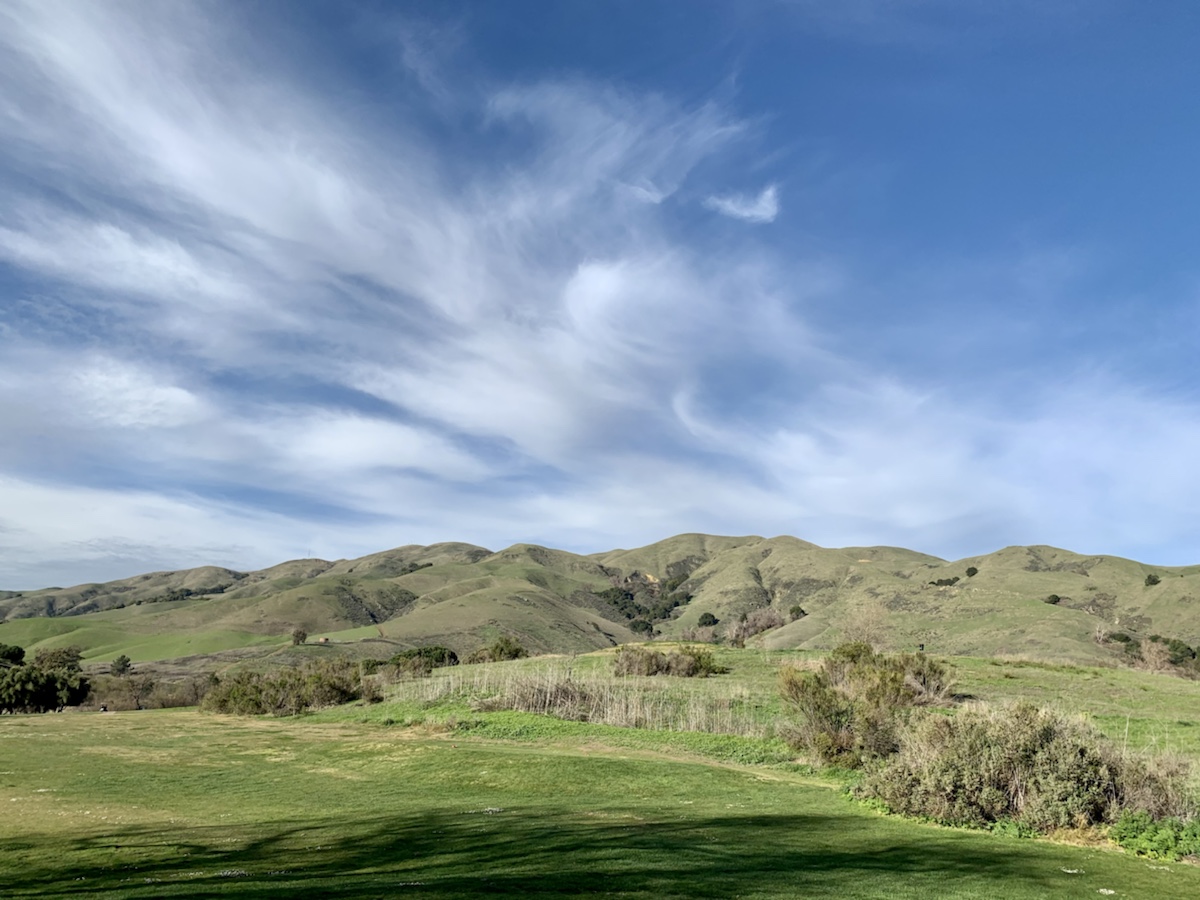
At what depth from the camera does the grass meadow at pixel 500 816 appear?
28.0 feet

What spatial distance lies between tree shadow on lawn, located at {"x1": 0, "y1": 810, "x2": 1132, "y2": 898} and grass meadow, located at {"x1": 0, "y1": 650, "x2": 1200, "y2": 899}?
57mm

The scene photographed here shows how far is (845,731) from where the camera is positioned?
2131 cm

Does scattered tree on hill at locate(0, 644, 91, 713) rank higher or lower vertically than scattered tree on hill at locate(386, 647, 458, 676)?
lower

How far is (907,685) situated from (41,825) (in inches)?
1073

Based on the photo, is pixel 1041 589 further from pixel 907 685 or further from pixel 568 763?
pixel 568 763

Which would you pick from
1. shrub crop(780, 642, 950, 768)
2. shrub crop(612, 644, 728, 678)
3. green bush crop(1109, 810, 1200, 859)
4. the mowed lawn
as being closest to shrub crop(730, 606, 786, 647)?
shrub crop(612, 644, 728, 678)

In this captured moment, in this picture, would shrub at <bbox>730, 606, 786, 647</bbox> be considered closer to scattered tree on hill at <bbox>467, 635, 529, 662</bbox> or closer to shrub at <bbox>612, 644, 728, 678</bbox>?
scattered tree on hill at <bbox>467, 635, 529, 662</bbox>

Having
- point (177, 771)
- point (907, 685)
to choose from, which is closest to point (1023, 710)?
point (907, 685)

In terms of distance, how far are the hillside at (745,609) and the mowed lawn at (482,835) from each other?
54686 mm

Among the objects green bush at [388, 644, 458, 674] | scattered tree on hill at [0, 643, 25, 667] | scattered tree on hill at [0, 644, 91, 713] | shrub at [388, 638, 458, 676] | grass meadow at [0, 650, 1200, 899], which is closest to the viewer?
grass meadow at [0, 650, 1200, 899]

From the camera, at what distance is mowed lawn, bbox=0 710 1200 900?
830 centimetres

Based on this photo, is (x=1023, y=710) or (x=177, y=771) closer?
(x=1023, y=710)

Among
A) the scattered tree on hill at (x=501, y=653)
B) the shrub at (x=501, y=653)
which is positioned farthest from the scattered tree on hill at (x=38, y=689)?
the scattered tree on hill at (x=501, y=653)

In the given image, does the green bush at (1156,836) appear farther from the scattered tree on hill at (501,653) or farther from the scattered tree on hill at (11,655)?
the scattered tree on hill at (11,655)
